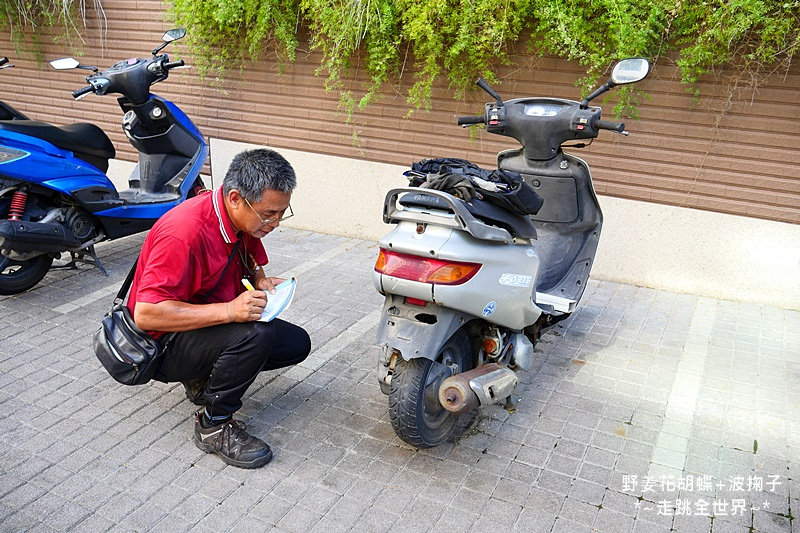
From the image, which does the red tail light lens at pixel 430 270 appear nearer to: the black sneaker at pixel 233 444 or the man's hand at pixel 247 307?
the man's hand at pixel 247 307

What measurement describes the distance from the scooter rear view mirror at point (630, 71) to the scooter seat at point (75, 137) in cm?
385

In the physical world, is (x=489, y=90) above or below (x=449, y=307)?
above

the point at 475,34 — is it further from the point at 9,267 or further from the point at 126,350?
the point at 9,267

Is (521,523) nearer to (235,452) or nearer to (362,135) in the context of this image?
(235,452)

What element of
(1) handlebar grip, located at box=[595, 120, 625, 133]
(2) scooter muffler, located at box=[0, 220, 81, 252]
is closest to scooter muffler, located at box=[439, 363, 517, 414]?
(1) handlebar grip, located at box=[595, 120, 625, 133]

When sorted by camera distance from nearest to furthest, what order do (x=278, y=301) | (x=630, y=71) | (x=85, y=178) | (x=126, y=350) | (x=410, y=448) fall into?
(x=126, y=350) < (x=278, y=301) < (x=410, y=448) < (x=630, y=71) < (x=85, y=178)

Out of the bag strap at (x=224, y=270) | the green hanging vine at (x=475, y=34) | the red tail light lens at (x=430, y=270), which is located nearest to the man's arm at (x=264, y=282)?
the bag strap at (x=224, y=270)

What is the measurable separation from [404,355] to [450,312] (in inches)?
10.7

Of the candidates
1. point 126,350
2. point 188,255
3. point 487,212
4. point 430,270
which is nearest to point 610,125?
point 487,212

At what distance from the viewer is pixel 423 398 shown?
2.85 meters

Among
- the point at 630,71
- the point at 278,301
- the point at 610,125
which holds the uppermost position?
the point at 630,71

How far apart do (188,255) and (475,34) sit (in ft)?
11.0

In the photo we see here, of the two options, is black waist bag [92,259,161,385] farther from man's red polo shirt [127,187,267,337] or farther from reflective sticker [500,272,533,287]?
reflective sticker [500,272,533,287]

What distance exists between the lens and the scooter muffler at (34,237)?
4250mm
